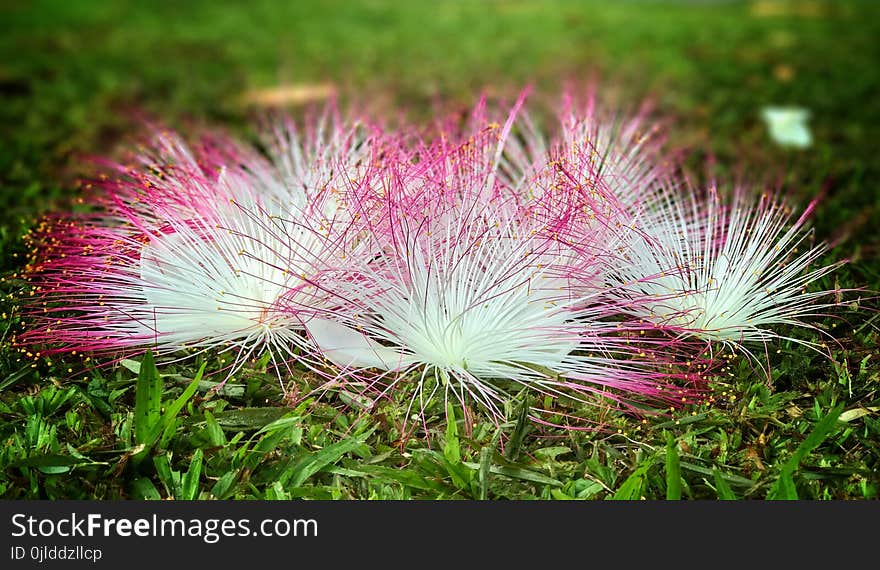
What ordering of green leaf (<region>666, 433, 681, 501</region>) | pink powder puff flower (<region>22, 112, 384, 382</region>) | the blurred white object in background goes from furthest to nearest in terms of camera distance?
1. the blurred white object in background
2. pink powder puff flower (<region>22, 112, 384, 382</region>)
3. green leaf (<region>666, 433, 681, 501</region>)

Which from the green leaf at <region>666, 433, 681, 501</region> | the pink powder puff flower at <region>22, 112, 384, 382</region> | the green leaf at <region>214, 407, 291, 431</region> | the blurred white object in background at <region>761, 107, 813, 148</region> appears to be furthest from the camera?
the blurred white object in background at <region>761, 107, 813, 148</region>

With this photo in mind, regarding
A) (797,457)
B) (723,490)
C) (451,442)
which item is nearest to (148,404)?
(451,442)

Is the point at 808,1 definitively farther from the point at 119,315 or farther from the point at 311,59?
the point at 119,315

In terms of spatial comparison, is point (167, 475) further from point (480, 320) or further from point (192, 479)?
point (480, 320)

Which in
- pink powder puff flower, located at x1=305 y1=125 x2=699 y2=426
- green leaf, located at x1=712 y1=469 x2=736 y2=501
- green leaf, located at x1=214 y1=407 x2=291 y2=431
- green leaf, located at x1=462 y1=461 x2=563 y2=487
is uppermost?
pink powder puff flower, located at x1=305 y1=125 x2=699 y2=426

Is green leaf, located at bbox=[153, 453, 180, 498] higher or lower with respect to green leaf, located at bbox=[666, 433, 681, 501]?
higher

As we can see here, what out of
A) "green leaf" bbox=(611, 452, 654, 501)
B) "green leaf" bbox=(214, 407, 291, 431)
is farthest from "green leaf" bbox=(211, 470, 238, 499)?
"green leaf" bbox=(611, 452, 654, 501)

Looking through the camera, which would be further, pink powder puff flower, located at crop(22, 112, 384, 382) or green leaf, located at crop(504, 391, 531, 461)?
pink powder puff flower, located at crop(22, 112, 384, 382)

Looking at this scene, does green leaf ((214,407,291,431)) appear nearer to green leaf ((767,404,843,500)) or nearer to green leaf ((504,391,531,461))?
green leaf ((504,391,531,461))
